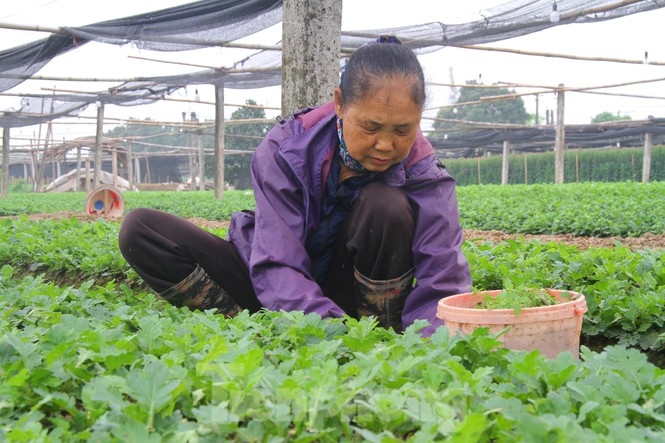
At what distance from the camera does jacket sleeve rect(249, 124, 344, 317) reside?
2619 millimetres

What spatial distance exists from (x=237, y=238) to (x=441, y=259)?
0.98 m

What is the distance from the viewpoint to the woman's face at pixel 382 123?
2.57 m

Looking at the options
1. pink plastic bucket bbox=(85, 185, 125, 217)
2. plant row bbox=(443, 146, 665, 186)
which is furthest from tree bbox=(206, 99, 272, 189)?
pink plastic bucket bbox=(85, 185, 125, 217)

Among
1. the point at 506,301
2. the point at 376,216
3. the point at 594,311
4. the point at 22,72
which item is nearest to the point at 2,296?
the point at 376,216

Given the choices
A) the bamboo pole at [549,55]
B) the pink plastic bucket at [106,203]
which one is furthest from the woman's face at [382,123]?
the pink plastic bucket at [106,203]

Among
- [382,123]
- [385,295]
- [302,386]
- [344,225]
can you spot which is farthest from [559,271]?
[302,386]

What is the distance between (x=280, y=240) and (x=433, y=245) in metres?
0.56

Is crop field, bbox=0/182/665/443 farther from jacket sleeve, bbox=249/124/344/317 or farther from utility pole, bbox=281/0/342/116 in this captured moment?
utility pole, bbox=281/0/342/116

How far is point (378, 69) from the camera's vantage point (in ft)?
8.53

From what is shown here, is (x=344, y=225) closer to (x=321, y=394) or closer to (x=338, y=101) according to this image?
(x=338, y=101)

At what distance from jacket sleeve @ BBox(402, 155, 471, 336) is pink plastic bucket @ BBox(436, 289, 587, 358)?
0.42m

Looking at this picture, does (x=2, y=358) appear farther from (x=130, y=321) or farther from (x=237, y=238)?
(x=237, y=238)

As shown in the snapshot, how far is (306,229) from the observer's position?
291 cm

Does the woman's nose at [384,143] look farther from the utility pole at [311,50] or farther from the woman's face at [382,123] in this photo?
the utility pole at [311,50]
